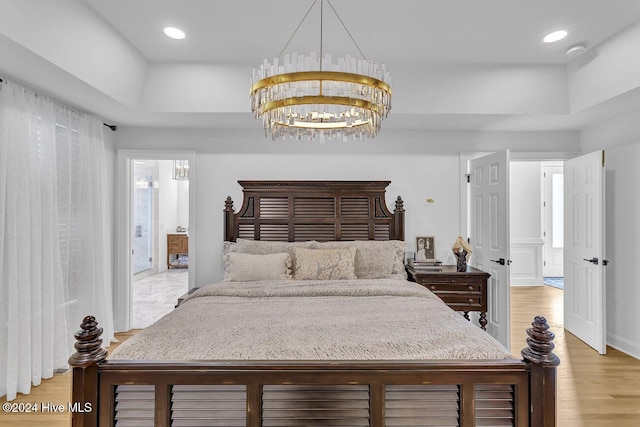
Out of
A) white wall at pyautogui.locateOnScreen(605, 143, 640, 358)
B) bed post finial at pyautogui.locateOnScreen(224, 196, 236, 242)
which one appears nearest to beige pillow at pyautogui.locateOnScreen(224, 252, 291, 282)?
bed post finial at pyautogui.locateOnScreen(224, 196, 236, 242)

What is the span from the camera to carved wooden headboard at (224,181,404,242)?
13.2 feet

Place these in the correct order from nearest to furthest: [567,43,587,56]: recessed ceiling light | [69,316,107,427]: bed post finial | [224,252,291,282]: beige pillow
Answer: [69,316,107,427]: bed post finial → [567,43,587,56]: recessed ceiling light → [224,252,291,282]: beige pillow

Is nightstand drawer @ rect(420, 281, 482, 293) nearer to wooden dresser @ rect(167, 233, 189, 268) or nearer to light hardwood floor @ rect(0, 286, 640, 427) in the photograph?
light hardwood floor @ rect(0, 286, 640, 427)

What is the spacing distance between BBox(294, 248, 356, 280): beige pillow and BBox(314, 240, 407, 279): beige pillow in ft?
0.55

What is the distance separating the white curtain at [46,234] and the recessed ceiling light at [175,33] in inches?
45.1

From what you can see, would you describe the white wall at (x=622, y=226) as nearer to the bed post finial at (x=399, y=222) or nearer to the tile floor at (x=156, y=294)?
the bed post finial at (x=399, y=222)

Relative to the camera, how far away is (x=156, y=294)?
19.6 feet

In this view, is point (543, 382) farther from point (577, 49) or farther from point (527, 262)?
point (527, 262)

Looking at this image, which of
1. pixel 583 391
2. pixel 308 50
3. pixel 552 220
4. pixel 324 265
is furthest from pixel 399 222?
pixel 552 220

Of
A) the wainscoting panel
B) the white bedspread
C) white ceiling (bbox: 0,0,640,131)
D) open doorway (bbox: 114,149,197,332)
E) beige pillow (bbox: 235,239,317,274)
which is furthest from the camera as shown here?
the wainscoting panel

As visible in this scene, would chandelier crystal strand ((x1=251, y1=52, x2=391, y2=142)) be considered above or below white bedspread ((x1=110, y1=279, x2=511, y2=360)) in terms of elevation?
above

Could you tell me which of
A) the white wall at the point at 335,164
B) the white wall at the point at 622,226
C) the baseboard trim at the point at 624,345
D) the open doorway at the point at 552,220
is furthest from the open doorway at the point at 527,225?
the baseboard trim at the point at 624,345

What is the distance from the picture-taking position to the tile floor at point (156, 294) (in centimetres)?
468

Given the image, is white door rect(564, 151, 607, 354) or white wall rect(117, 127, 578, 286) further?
white wall rect(117, 127, 578, 286)
